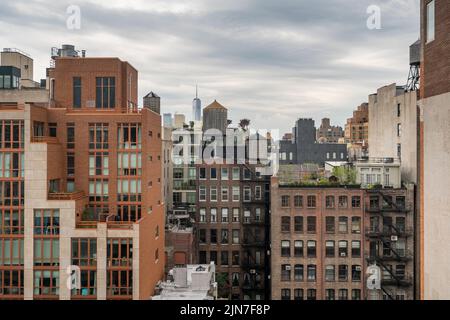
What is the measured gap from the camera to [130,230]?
1307 inches

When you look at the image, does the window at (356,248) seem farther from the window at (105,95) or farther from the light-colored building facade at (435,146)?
the light-colored building facade at (435,146)

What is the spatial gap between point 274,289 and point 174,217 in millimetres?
17936

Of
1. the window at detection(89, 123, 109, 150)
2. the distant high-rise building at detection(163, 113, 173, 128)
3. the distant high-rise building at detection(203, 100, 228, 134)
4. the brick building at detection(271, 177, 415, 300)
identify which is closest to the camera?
the window at detection(89, 123, 109, 150)

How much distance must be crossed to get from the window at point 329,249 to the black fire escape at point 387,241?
350 cm

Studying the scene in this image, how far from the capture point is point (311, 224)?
4819cm

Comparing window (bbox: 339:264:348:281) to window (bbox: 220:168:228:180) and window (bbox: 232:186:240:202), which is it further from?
window (bbox: 220:168:228:180)

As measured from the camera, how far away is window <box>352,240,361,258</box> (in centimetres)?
4794

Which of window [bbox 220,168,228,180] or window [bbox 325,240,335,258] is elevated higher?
window [bbox 220,168,228,180]

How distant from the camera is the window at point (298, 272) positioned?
4803 centimetres

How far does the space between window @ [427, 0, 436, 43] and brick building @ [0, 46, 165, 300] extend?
2312 centimetres

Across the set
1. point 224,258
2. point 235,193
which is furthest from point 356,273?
point 235,193

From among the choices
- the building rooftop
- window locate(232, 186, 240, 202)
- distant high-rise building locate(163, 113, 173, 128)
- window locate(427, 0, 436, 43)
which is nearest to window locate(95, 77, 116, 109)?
window locate(232, 186, 240, 202)

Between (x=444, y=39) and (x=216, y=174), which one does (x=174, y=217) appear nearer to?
(x=216, y=174)

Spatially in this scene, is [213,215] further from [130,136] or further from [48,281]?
[48,281]
